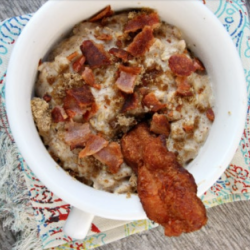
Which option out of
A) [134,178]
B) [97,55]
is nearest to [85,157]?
[134,178]

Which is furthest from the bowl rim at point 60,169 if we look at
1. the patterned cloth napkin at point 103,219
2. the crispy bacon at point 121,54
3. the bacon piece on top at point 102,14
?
the patterned cloth napkin at point 103,219

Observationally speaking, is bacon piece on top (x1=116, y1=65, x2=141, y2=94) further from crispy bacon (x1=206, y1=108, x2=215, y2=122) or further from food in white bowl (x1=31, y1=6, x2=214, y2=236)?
crispy bacon (x1=206, y1=108, x2=215, y2=122)

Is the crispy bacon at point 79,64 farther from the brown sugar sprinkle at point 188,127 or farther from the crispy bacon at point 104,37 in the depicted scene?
the brown sugar sprinkle at point 188,127

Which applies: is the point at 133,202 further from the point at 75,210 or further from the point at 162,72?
the point at 162,72

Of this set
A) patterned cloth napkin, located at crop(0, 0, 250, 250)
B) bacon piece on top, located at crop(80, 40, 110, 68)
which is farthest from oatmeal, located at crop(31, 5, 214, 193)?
patterned cloth napkin, located at crop(0, 0, 250, 250)

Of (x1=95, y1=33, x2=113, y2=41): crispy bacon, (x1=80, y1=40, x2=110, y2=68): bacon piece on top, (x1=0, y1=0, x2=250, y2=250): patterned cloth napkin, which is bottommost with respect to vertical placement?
(x1=0, y1=0, x2=250, y2=250): patterned cloth napkin

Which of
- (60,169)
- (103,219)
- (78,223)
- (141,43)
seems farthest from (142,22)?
(103,219)

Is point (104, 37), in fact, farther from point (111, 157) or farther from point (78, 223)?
point (78, 223)
